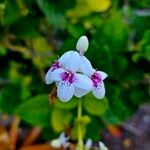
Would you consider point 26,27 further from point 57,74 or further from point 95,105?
point 57,74

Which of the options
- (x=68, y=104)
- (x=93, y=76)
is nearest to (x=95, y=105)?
(x=68, y=104)

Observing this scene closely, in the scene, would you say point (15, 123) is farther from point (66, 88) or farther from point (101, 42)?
point (66, 88)

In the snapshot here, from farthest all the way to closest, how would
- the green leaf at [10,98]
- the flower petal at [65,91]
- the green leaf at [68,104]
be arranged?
1. the green leaf at [10,98]
2. the green leaf at [68,104]
3. the flower petal at [65,91]

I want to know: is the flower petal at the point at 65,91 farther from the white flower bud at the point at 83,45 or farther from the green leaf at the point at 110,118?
the green leaf at the point at 110,118

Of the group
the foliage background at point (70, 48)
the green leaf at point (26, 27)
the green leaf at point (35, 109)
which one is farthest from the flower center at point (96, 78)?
the green leaf at point (26, 27)

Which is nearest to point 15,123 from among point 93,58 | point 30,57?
point 30,57

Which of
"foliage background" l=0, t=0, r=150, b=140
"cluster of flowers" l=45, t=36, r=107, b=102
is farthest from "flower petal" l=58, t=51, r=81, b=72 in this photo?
"foliage background" l=0, t=0, r=150, b=140
